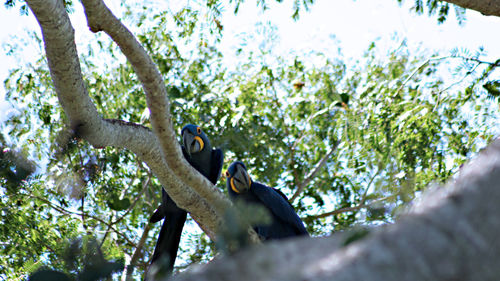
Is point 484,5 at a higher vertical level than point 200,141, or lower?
lower

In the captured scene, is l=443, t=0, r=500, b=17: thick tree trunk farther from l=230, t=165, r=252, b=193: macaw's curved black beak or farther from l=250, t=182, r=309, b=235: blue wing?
l=230, t=165, r=252, b=193: macaw's curved black beak

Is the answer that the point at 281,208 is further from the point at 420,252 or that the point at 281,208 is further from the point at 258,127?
the point at 420,252

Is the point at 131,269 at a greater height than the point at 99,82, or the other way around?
the point at 99,82

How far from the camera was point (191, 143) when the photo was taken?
5.31 m

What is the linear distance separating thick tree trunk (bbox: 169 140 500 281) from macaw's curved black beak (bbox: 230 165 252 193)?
4.15 m

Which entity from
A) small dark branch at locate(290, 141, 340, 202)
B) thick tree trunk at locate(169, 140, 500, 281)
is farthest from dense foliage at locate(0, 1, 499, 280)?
thick tree trunk at locate(169, 140, 500, 281)

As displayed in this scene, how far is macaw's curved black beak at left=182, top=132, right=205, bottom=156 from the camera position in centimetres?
531

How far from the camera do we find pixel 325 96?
20.0ft

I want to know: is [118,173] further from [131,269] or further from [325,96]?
[131,269]

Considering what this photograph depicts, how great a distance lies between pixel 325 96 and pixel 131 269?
5207mm

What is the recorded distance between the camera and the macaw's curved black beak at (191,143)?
5309 millimetres

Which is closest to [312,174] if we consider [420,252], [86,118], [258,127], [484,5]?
[258,127]

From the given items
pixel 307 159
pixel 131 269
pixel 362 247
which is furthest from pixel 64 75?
pixel 307 159

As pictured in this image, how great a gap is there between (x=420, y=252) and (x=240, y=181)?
430 centimetres
